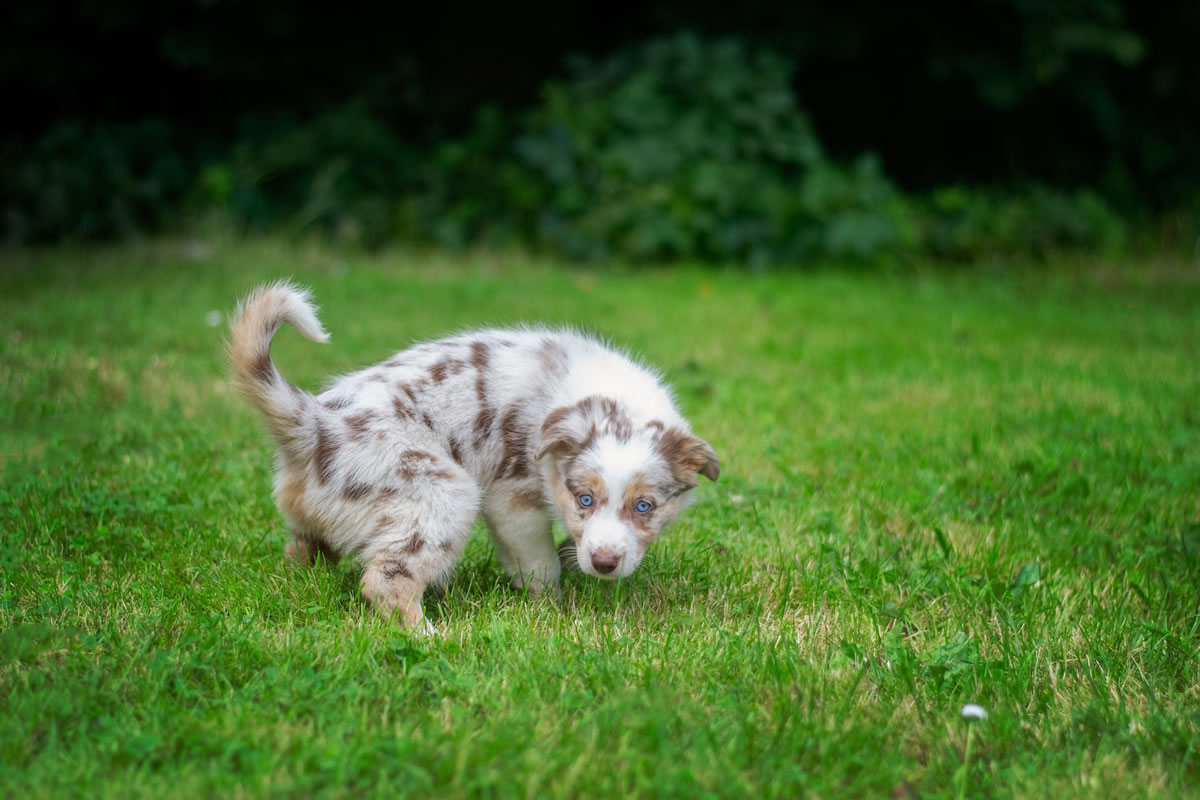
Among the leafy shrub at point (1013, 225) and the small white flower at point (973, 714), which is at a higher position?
the leafy shrub at point (1013, 225)

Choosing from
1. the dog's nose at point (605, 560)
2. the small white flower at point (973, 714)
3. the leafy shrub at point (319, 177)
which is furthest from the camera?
the leafy shrub at point (319, 177)

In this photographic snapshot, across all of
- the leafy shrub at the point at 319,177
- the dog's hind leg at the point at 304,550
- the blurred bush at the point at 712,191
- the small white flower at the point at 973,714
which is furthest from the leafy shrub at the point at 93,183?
the small white flower at the point at 973,714

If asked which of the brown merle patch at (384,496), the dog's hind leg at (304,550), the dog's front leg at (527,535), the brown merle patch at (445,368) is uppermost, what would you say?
the brown merle patch at (445,368)

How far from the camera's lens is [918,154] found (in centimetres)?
1280

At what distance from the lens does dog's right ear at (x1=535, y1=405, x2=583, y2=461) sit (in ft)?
11.2

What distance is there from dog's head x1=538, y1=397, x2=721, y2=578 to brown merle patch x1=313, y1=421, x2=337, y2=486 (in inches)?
25.6

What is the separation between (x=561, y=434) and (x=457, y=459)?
1.33 ft

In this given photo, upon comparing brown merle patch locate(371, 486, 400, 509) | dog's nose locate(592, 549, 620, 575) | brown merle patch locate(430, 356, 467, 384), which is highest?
brown merle patch locate(430, 356, 467, 384)

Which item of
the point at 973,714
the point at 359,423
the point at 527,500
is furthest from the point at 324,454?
the point at 973,714

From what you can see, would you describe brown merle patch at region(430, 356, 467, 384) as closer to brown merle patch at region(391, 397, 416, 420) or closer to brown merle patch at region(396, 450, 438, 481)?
brown merle patch at region(391, 397, 416, 420)

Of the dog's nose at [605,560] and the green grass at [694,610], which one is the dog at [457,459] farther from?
the green grass at [694,610]

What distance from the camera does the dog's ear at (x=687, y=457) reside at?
11.4 ft

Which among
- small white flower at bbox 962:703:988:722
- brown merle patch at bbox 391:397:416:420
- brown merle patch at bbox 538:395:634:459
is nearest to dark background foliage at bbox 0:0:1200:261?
brown merle patch at bbox 538:395:634:459

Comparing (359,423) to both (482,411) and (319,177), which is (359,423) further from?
(319,177)
